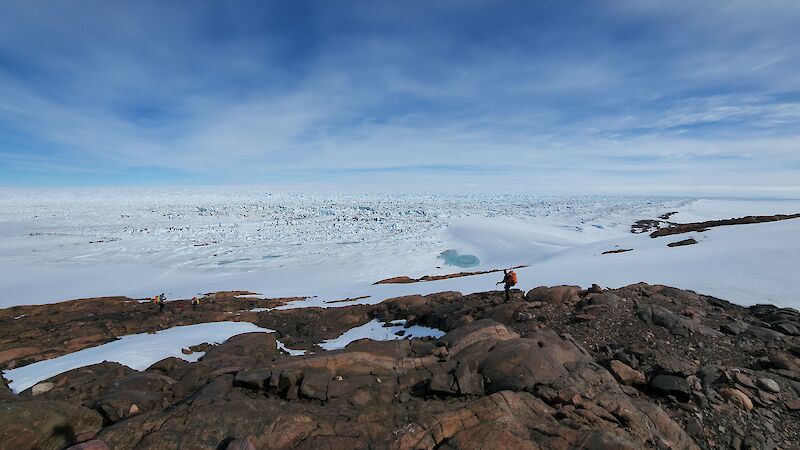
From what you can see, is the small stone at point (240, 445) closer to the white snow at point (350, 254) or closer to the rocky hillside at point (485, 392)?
the rocky hillside at point (485, 392)

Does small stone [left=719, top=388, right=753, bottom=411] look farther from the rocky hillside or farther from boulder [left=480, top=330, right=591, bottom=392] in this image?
boulder [left=480, top=330, right=591, bottom=392]

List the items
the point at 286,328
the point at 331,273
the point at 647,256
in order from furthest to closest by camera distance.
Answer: the point at 331,273 < the point at 647,256 < the point at 286,328

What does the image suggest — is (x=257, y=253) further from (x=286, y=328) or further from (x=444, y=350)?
(x=444, y=350)

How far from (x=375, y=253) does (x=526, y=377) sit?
22464 millimetres

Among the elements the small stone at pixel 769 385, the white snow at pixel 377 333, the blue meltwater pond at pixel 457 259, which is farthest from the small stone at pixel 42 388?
the blue meltwater pond at pixel 457 259

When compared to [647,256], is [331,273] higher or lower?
lower

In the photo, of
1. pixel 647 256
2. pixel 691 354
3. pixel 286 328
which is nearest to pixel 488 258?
pixel 647 256

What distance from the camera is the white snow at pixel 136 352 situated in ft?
22.9

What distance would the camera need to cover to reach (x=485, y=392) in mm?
4762

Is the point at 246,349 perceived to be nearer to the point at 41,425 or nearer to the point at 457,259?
the point at 41,425

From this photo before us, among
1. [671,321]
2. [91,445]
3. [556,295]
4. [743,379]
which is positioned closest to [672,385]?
[743,379]

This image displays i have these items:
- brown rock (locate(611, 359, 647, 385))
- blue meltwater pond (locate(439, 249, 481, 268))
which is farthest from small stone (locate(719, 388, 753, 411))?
blue meltwater pond (locate(439, 249, 481, 268))

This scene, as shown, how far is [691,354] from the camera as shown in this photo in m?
6.41

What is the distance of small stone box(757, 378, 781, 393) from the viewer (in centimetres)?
510
